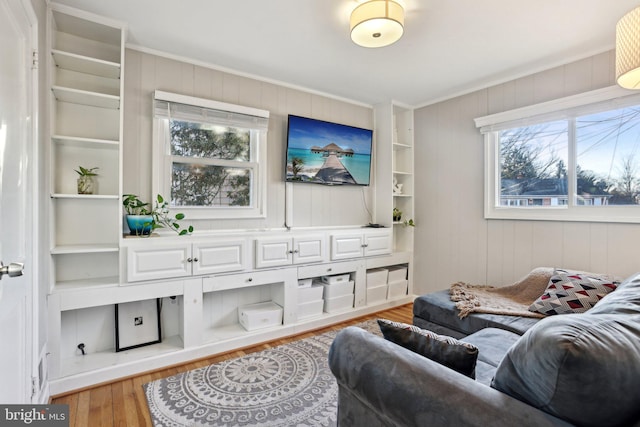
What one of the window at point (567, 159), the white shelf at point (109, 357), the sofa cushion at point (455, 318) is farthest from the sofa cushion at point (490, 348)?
the white shelf at point (109, 357)

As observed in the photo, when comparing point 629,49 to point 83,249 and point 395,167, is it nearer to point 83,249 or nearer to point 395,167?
point 395,167

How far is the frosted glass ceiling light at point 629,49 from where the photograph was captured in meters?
1.42

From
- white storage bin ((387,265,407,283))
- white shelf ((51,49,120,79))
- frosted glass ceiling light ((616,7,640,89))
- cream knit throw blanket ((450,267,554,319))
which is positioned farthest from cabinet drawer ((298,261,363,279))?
frosted glass ceiling light ((616,7,640,89))

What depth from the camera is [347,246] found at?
3.26 meters

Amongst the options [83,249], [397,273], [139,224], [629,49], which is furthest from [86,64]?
[397,273]

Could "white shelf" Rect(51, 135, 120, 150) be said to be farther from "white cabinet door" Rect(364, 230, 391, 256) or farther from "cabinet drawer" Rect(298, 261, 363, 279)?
"white cabinet door" Rect(364, 230, 391, 256)

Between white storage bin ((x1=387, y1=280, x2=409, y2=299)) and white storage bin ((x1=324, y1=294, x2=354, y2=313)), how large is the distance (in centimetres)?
58

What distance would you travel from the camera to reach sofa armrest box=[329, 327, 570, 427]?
2.67ft

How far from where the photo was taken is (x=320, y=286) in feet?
10.3

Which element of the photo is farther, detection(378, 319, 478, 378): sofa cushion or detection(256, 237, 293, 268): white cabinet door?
detection(256, 237, 293, 268): white cabinet door

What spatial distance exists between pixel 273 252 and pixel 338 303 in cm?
94

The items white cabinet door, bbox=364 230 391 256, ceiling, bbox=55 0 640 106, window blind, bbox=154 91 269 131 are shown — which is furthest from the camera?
white cabinet door, bbox=364 230 391 256

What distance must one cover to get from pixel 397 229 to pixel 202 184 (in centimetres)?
245

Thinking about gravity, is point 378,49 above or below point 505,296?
above
